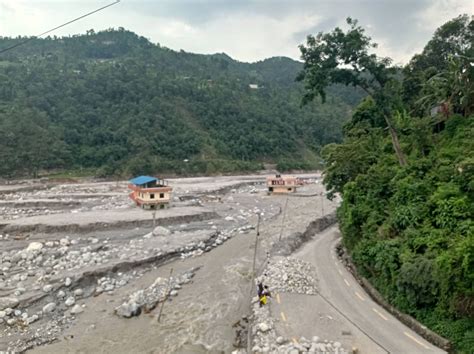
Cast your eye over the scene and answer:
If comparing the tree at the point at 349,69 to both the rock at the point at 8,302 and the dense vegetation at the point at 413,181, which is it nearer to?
the dense vegetation at the point at 413,181

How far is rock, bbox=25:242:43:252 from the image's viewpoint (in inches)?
1023

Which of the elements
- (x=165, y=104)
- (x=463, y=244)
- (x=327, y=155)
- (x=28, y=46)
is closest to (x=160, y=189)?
(x=327, y=155)

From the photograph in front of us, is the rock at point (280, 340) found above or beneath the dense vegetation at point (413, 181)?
beneath

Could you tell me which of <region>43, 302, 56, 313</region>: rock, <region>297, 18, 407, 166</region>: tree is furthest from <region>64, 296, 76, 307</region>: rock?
<region>297, 18, 407, 166</region>: tree

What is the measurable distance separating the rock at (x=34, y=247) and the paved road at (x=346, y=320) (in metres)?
18.6

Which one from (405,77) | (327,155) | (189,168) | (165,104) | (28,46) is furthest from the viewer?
(28,46)

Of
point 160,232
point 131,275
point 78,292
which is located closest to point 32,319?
point 78,292

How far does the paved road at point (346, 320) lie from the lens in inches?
514

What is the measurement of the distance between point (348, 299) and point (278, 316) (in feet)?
12.8

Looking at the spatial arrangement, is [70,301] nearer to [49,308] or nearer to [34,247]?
[49,308]

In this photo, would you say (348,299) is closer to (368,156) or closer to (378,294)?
(378,294)

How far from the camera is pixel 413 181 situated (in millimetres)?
19719

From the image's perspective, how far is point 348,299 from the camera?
17141mm

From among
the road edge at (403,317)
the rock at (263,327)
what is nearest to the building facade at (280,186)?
the road edge at (403,317)
